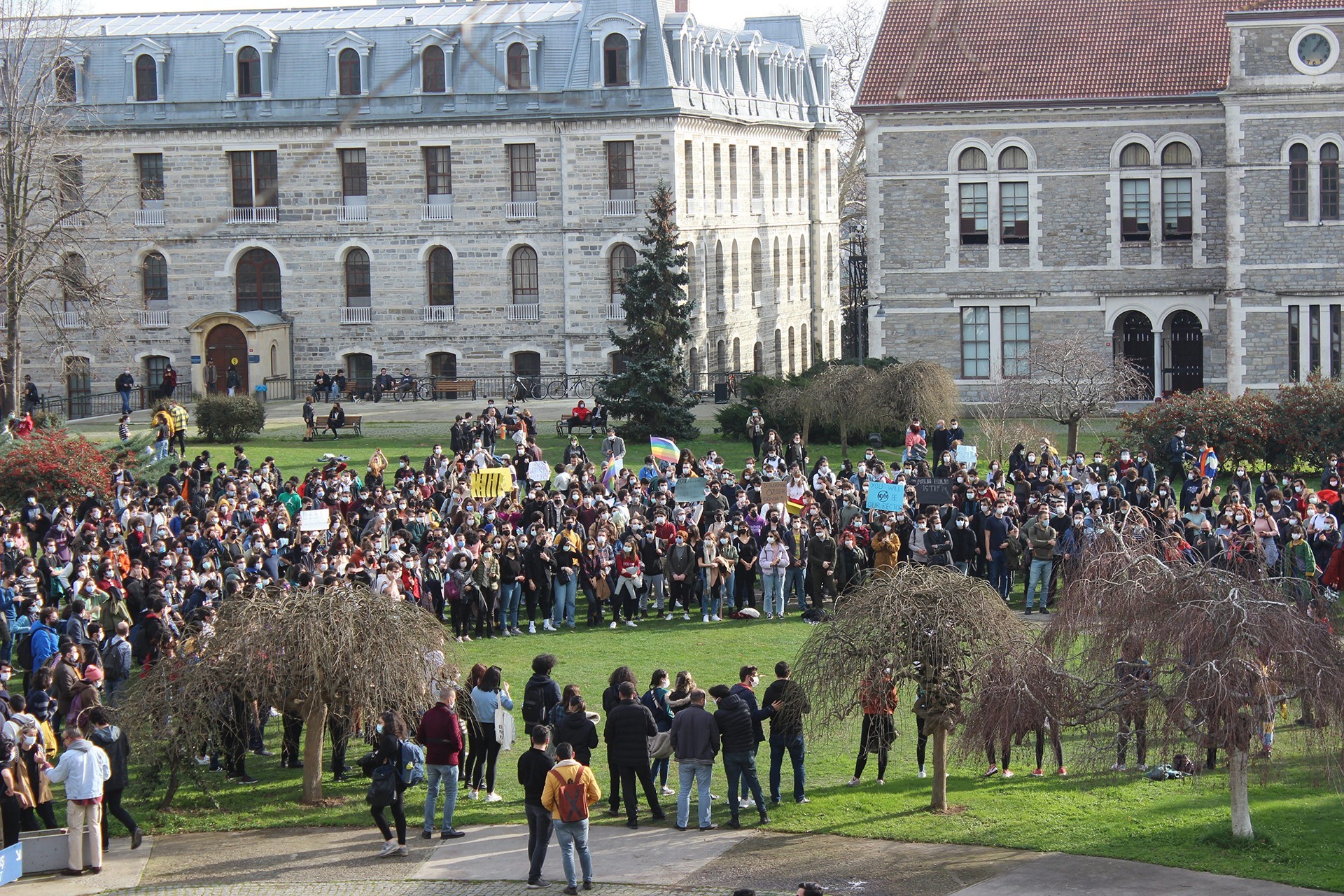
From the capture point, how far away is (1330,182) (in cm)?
3800

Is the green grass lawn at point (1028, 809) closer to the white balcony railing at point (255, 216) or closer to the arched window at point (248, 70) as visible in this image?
the white balcony railing at point (255, 216)

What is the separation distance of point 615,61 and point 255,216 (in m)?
12.3

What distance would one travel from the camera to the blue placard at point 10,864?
1374 cm

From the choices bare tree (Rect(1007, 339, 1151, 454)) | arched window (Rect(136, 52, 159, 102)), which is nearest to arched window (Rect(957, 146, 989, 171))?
bare tree (Rect(1007, 339, 1151, 454))

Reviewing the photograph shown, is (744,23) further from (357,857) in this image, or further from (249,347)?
(357,857)

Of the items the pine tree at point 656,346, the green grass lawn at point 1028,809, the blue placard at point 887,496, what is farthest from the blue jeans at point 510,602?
the pine tree at point 656,346

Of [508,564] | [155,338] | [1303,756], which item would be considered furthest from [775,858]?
[155,338]

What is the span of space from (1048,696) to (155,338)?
43.3m

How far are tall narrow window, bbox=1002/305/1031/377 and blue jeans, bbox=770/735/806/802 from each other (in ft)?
89.6

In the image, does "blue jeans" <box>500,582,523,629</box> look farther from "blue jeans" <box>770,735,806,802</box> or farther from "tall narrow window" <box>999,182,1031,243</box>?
"tall narrow window" <box>999,182,1031,243</box>

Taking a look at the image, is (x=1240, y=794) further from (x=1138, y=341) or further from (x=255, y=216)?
(x=255, y=216)

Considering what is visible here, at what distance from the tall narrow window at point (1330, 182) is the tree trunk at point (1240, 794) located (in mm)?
27489

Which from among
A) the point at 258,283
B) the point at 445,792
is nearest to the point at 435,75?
the point at 258,283

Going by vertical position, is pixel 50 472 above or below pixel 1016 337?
below
